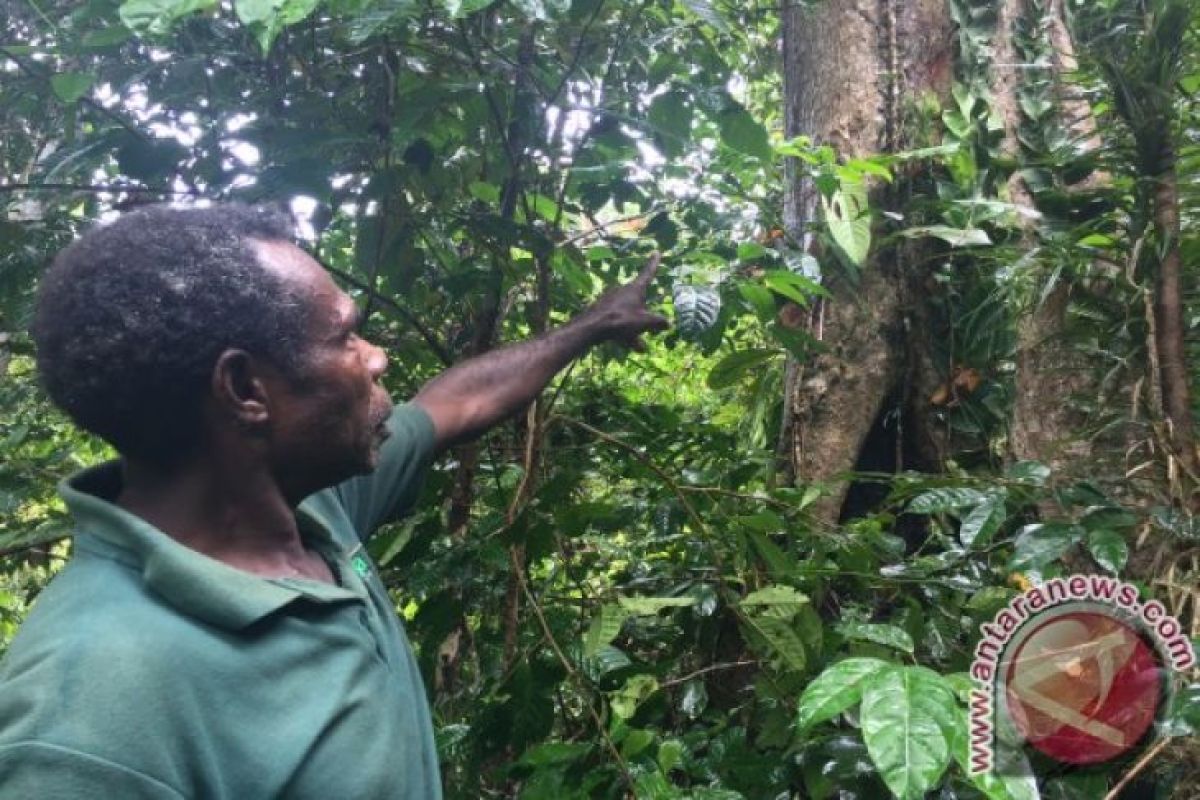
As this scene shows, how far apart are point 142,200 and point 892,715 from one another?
1.79m

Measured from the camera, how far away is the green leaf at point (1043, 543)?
4.49 ft

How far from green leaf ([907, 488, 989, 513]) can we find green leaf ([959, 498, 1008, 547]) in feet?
0.07

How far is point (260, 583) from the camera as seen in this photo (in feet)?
3.46

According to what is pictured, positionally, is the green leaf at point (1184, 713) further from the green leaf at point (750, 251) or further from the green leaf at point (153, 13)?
the green leaf at point (153, 13)

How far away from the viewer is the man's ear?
1127 mm

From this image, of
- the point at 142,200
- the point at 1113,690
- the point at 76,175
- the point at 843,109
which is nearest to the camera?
the point at 1113,690

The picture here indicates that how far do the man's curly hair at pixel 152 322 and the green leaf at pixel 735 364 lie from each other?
1.35m

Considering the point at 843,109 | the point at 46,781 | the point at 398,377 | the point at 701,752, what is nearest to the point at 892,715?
the point at 46,781

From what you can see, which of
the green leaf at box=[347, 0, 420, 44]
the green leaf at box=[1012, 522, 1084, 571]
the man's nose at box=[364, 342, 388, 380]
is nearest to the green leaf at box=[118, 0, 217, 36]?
the green leaf at box=[347, 0, 420, 44]

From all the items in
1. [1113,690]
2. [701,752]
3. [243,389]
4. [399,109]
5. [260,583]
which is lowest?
[701,752]

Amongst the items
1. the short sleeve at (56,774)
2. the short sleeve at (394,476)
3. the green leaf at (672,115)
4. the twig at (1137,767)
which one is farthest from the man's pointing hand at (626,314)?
the short sleeve at (56,774)

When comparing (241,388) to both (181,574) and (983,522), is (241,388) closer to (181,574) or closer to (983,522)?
(181,574)

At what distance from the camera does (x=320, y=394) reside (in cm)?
123

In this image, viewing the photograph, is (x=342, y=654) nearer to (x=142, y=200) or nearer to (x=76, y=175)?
(x=142, y=200)
